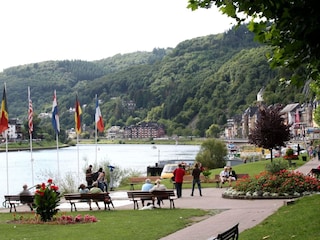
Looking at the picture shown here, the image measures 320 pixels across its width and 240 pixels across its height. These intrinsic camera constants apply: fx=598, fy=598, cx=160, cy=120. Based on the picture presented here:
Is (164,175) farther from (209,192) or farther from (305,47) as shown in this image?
(305,47)

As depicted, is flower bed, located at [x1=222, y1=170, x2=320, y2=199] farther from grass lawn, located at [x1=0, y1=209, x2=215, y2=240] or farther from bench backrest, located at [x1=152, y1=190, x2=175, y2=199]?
grass lawn, located at [x1=0, y1=209, x2=215, y2=240]

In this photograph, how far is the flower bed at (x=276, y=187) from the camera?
23.6 meters

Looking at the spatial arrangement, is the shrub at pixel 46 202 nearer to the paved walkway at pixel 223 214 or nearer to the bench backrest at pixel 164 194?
the bench backrest at pixel 164 194

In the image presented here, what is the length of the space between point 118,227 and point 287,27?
38.6ft

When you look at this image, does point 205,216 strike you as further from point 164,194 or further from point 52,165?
point 52,165

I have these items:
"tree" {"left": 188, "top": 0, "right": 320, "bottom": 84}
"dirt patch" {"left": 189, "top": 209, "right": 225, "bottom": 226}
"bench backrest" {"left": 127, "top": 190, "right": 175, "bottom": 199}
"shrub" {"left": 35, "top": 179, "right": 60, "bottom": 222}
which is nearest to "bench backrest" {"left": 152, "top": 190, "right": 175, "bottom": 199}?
"bench backrest" {"left": 127, "top": 190, "right": 175, "bottom": 199}

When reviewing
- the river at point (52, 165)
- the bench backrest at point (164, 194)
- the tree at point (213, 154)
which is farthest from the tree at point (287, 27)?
the tree at point (213, 154)

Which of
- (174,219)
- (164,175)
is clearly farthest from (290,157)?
(174,219)

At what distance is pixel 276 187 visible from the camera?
2422cm

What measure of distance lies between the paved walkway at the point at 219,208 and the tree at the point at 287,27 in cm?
783

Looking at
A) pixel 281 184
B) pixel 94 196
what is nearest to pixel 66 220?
pixel 94 196

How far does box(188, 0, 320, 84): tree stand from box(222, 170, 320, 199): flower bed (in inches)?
654

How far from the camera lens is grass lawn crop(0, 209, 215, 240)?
15.6 m

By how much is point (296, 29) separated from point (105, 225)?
1278cm
